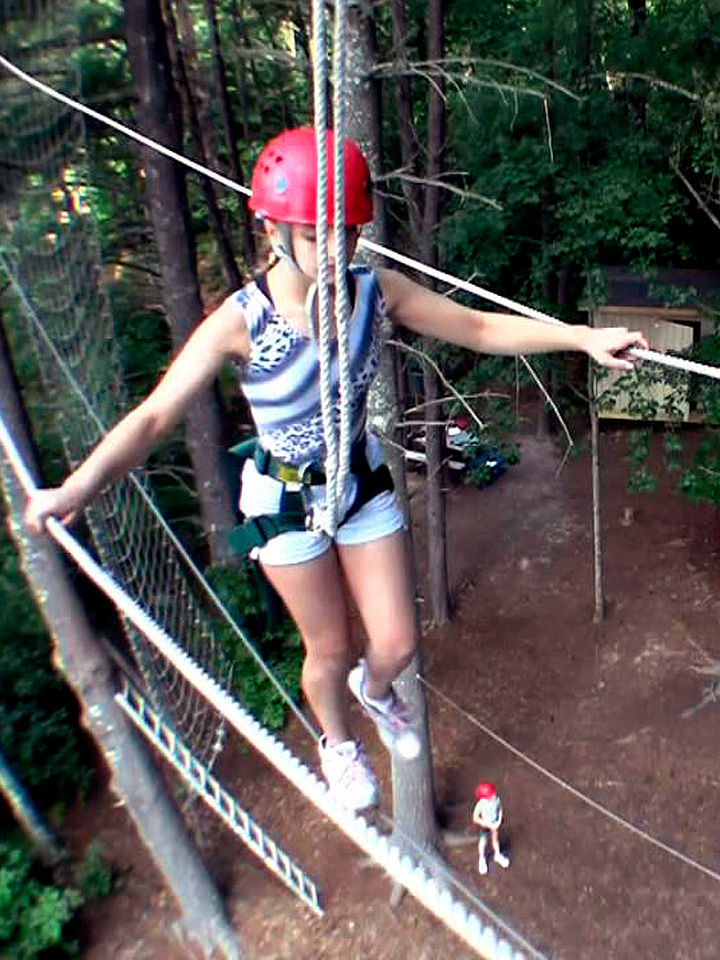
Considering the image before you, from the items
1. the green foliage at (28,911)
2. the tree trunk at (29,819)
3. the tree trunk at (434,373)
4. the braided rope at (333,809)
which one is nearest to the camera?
the braided rope at (333,809)

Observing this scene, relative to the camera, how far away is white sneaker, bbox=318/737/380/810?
2094 mm

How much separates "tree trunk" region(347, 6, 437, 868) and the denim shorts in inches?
91.4

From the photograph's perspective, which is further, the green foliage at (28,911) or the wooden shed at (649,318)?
the wooden shed at (649,318)

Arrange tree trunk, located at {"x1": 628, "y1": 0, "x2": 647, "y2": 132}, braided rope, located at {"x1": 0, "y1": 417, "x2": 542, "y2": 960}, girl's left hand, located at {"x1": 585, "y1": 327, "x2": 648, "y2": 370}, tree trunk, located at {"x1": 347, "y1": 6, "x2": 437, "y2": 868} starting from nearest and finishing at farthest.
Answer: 1. braided rope, located at {"x1": 0, "y1": 417, "x2": 542, "y2": 960}
2. girl's left hand, located at {"x1": 585, "y1": 327, "x2": 648, "y2": 370}
3. tree trunk, located at {"x1": 347, "y1": 6, "x2": 437, "y2": 868}
4. tree trunk, located at {"x1": 628, "y1": 0, "x2": 647, "y2": 132}

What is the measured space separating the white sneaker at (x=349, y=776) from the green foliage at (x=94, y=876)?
4.18 metres

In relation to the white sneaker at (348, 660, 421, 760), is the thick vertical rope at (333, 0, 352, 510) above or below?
above

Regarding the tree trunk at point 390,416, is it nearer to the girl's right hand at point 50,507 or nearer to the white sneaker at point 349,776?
the white sneaker at point 349,776

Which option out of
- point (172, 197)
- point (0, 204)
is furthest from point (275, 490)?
point (172, 197)

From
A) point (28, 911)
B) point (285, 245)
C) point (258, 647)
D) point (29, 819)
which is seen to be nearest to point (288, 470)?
point (285, 245)

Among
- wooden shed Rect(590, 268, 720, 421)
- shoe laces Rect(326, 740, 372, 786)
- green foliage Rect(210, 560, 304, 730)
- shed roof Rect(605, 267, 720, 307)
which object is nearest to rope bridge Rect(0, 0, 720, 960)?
green foliage Rect(210, 560, 304, 730)

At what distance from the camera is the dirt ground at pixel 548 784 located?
523 centimetres

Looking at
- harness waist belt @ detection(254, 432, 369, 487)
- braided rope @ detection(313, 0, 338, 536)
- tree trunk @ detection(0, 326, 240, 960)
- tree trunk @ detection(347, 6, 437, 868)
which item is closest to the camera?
braided rope @ detection(313, 0, 338, 536)

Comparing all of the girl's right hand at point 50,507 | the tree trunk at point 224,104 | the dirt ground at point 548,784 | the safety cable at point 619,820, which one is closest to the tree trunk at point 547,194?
the dirt ground at point 548,784

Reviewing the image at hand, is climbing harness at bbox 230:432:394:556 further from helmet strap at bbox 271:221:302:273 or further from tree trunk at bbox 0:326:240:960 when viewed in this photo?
tree trunk at bbox 0:326:240:960
